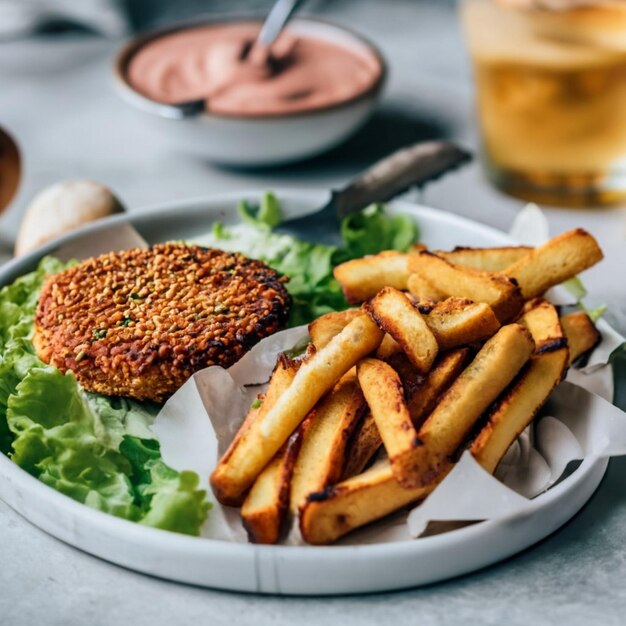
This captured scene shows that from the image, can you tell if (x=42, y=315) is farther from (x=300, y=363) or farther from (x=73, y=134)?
(x=73, y=134)

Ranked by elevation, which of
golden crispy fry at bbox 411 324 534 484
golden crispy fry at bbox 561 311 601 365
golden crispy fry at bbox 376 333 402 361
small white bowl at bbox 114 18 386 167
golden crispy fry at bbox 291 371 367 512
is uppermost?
golden crispy fry at bbox 411 324 534 484

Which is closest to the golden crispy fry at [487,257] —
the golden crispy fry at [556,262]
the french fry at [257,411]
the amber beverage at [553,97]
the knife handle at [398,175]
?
the golden crispy fry at [556,262]

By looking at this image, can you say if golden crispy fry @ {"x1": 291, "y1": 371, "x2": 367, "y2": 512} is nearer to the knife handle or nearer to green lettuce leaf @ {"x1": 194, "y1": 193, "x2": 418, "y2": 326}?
green lettuce leaf @ {"x1": 194, "y1": 193, "x2": 418, "y2": 326}

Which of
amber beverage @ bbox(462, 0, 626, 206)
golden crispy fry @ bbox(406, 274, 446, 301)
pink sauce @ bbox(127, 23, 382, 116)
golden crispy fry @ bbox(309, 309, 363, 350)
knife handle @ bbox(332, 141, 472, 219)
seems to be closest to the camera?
golden crispy fry @ bbox(309, 309, 363, 350)

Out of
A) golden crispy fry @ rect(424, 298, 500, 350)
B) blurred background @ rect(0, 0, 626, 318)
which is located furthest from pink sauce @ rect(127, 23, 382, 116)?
golden crispy fry @ rect(424, 298, 500, 350)

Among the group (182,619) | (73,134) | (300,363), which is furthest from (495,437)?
(73,134)
